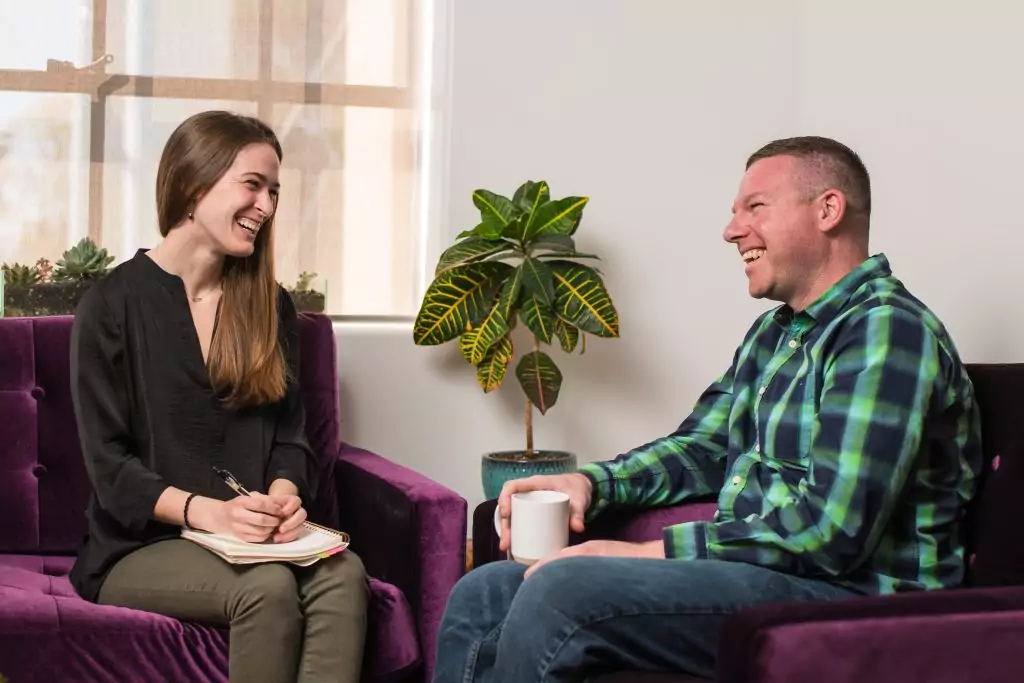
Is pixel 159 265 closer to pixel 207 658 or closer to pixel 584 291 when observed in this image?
pixel 207 658

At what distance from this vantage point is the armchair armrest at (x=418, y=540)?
2146 mm

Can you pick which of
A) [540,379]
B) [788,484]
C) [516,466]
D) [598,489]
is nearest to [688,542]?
[788,484]

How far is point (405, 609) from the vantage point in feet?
6.98

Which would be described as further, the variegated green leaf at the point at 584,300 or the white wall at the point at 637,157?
the white wall at the point at 637,157

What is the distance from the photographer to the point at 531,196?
10.1ft

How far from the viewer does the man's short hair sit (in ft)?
6.02

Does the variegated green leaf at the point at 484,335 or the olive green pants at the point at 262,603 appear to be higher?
the variegated green leaf at the point at 484,335

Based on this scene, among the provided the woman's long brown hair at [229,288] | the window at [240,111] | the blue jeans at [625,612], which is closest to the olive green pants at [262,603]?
the woman's long brown hair at [229,288]

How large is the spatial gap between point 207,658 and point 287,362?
63 centimetres

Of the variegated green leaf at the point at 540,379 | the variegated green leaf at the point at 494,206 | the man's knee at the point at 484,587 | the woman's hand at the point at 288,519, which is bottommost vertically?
the man's knee at the point at 484,587

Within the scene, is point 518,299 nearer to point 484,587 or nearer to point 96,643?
point 484,587

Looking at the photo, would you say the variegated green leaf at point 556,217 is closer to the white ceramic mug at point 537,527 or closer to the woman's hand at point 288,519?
the woman's hand at point 288,519

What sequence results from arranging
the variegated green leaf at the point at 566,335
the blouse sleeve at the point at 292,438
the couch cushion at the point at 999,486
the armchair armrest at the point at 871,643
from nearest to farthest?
the armchair armrest at the point at 871,643 < the couch cushion at the point at 999,486 < the blouse sleeve at the point at 292,438 < the variegated green leaf at the point at 566,335

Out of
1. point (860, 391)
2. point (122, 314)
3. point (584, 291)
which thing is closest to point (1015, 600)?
point (860, 391)
